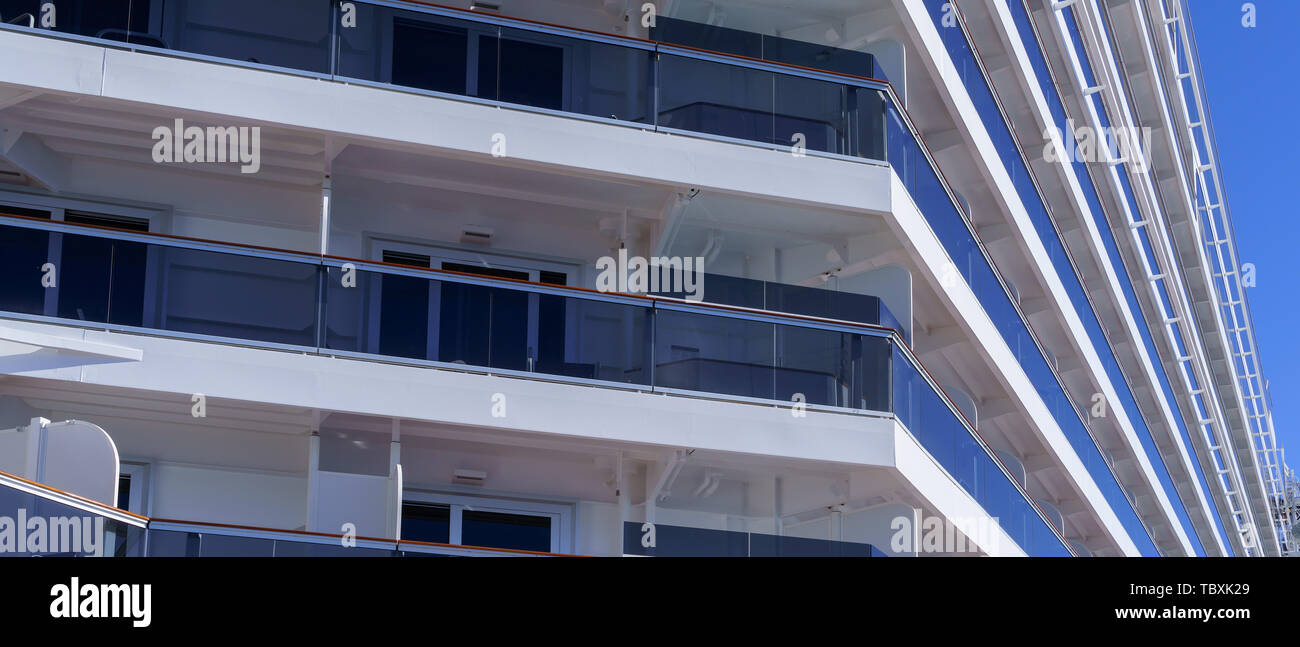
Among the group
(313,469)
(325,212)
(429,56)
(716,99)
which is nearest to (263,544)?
(313,469)

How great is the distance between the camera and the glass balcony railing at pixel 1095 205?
2506 centimetres

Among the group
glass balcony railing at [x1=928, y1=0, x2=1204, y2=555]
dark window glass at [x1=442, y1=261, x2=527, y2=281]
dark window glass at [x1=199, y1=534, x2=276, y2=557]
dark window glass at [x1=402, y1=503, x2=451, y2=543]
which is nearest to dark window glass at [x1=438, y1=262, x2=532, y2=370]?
dark window glass at [x1=442, y1=261, x2=527, y2=281]

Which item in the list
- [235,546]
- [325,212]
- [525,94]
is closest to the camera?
[235,546]

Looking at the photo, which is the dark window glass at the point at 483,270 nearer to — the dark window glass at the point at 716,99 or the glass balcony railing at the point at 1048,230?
the dark window glass at the point at 716,99

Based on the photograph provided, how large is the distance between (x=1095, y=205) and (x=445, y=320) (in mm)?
18752

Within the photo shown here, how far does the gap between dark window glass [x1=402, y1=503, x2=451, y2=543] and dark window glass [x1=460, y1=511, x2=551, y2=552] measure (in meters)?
0.17

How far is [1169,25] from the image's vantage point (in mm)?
38875

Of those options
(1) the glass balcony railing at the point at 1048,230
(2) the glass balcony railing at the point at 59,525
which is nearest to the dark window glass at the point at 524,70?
(1) the glass balcony railing at the point at 1048,230

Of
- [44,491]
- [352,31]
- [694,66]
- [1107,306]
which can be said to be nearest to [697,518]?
[694,66]

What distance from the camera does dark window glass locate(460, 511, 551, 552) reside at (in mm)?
16609

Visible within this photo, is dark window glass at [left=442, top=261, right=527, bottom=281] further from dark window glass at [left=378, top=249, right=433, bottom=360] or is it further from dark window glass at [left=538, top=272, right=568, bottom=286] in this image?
dark window glass at [left=378, top=249, right=433, bottom=360]

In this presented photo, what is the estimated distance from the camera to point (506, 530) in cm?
1681

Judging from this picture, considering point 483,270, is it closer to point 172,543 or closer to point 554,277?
point 554,277
